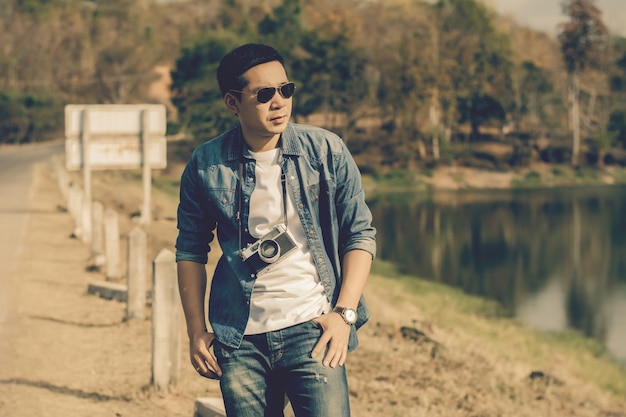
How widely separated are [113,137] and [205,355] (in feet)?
47.2

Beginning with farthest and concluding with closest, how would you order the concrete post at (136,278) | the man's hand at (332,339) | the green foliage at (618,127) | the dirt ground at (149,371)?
the green foliage at (618,127) < the concrete post at (136,278) < the dirt ground at (149,371) < the man's hand at (332,339)

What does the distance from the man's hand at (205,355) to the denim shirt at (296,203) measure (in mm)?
53

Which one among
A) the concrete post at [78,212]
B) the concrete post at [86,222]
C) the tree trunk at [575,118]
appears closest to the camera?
the concrete post at [86,222]

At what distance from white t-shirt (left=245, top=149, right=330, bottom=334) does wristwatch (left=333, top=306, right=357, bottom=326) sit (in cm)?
6

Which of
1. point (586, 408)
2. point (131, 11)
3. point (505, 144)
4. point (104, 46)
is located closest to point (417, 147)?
point (505, 144)

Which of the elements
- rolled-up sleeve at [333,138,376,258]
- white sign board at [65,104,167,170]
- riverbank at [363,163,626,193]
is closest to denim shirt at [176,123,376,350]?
rolled-up sleeve at [333,138,376,258]

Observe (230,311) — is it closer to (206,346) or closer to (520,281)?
(206,346)

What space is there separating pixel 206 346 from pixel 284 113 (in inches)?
32.6

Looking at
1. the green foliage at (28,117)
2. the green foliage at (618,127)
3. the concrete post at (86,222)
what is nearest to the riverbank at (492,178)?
the green foliage at (618,127)

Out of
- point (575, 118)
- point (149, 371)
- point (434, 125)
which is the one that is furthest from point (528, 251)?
point (575, 118)

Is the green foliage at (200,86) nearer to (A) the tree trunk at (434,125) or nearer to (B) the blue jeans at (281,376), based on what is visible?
(A) the tree trunk at (434,125)

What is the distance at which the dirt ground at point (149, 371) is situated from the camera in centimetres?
646

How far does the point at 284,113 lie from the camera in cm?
305

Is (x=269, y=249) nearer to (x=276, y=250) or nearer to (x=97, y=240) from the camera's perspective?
(x=276, y=250)
